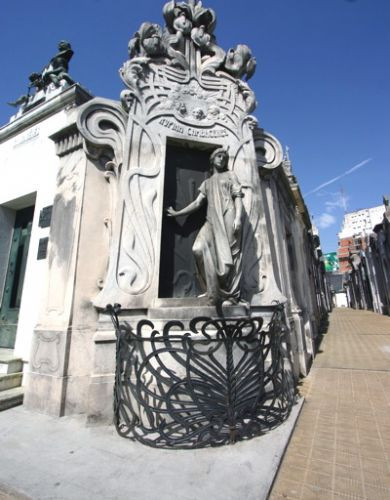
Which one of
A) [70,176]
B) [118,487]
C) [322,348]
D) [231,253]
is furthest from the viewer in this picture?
[322,348]

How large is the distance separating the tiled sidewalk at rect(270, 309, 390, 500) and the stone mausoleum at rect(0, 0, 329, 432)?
83cm

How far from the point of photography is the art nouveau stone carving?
3.91 meters

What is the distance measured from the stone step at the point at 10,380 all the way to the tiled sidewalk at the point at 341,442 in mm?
3983

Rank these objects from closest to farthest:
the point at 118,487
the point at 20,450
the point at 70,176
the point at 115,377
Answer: the point at 118,487 < the point at 20,450 < the point at 115,377 < the point at 70,176

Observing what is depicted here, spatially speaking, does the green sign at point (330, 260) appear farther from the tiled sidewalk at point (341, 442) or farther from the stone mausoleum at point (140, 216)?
the stone mausoleum at point (140, 216)

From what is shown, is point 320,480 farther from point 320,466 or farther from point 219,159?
point 219,159

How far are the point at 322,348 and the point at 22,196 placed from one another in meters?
9.17

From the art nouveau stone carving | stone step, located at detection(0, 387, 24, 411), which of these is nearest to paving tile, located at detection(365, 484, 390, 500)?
the art nouveau stone carving

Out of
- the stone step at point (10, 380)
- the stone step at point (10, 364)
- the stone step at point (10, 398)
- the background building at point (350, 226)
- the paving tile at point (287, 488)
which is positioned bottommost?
the paving tile at point (287, 488)

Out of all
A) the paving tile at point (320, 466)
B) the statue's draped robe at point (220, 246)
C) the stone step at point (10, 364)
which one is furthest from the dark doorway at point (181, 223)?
the stone step at point (10, 364)

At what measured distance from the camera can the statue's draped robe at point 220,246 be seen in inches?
144

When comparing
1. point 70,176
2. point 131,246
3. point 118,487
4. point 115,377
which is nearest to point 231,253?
point 131,246

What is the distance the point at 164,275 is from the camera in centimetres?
420

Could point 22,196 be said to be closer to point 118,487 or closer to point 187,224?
point 187,224
